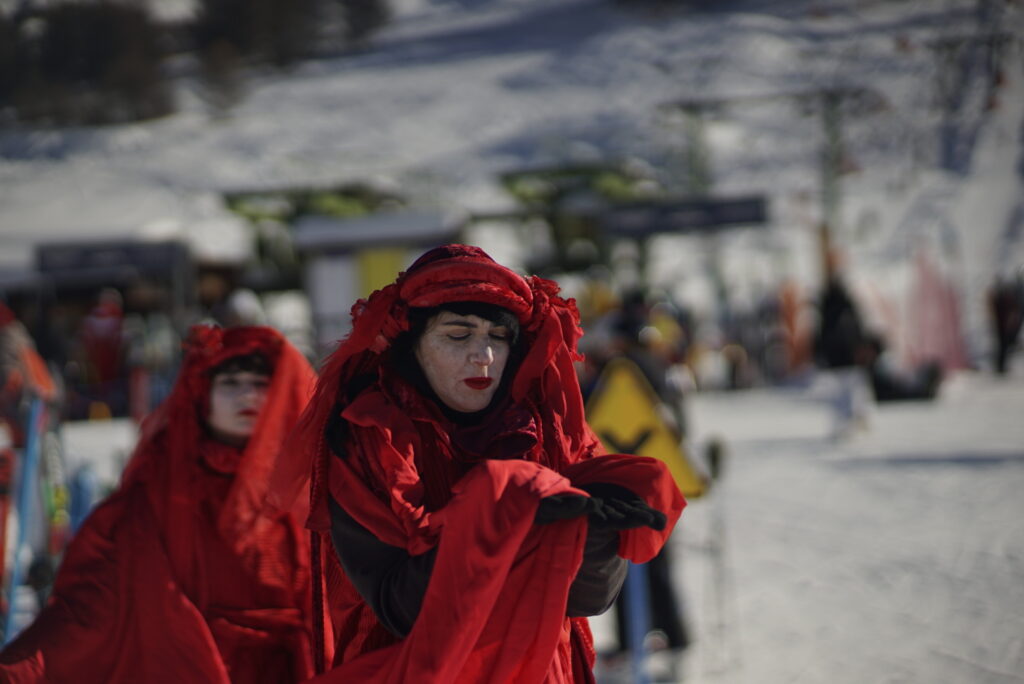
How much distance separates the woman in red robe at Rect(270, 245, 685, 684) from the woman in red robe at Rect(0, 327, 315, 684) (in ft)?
2.12

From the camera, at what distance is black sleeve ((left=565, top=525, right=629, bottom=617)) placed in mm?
1746

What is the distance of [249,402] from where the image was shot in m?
2.88

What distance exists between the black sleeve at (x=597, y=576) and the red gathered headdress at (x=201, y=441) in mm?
1146

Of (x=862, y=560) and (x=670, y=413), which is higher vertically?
(x=670, y=413)

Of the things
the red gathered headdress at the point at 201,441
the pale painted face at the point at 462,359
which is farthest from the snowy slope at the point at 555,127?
the pale painted face at the point at 462,359

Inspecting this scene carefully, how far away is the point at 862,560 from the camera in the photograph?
6.42 m

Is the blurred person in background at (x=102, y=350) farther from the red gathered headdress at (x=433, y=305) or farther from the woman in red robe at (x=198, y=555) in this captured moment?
the red gathered headdress at (x=433, y=305)

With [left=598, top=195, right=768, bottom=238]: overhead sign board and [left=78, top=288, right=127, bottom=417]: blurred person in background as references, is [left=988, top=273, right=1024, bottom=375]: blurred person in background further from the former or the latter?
[left=78, top=288, right=127, bottom=417]: blurred person in background

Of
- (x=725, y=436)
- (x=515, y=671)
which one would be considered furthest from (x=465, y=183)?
(x=515, y=671)

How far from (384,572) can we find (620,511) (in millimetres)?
406

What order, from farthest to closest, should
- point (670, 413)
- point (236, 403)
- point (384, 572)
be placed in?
point (670, 413) < point (236, 403) < point (384, 572)

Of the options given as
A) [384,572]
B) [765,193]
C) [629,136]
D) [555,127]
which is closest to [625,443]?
[384,572]

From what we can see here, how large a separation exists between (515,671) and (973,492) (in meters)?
7.25

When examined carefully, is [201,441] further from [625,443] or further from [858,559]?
[858,559]
